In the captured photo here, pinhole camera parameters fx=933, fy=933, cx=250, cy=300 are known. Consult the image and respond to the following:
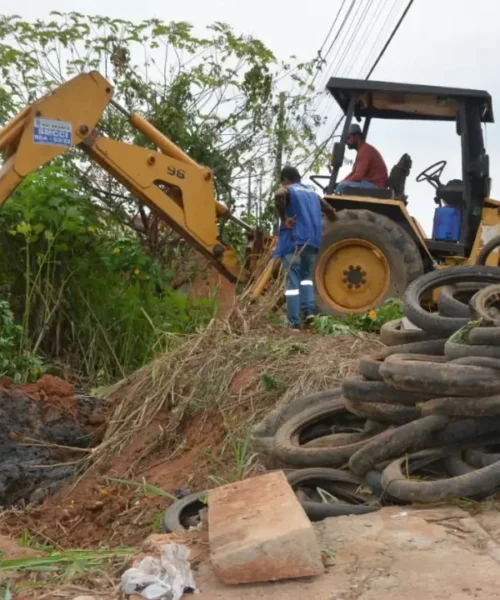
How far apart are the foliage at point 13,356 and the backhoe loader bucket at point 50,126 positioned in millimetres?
1167

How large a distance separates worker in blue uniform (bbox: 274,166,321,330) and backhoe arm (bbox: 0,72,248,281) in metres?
0.73

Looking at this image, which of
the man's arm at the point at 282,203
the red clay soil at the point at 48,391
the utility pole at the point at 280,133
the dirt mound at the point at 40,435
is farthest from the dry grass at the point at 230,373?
the utility pole at the point at 280,133

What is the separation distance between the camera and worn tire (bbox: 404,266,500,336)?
5215mm

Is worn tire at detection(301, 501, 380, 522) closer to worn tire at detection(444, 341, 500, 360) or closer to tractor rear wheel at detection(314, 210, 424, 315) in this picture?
worn tire at detection(444, 341, 500, 360)

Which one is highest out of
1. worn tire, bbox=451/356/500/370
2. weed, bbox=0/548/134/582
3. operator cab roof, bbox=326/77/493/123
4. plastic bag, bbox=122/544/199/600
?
operator cab roof, bbox=326/77/493/123

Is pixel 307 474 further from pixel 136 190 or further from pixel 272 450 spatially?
pixel 136 190

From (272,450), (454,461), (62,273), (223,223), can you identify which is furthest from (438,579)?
(223,223)

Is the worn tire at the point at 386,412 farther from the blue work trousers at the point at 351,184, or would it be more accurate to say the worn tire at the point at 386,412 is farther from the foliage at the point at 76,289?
the blue work trousers at the point at 351,184

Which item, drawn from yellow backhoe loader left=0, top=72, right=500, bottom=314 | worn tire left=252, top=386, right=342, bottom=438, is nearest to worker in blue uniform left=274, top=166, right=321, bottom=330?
yellow backhoe loader left=0, top=72, right=500, bottom=314

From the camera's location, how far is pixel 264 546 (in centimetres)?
313

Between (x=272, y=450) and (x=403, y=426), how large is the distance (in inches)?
38.7

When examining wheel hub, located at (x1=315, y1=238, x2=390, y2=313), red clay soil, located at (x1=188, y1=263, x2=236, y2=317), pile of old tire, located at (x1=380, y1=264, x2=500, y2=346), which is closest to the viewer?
pile of old tire, located at (x1=380, y1=264, x2=500, y2=346)

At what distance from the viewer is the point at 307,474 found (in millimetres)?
4480

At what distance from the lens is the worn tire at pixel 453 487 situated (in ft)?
13.0
